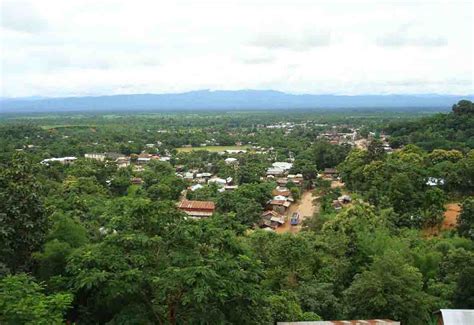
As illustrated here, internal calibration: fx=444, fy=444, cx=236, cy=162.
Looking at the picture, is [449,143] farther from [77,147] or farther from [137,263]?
[77,147]

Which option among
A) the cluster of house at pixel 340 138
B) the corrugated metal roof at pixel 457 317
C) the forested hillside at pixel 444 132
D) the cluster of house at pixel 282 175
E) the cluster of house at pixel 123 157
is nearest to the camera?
the corrugated metal roof at pixel 457 317

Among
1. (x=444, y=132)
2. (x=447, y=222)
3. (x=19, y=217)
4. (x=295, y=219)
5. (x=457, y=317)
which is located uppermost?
(x=19, y=217)

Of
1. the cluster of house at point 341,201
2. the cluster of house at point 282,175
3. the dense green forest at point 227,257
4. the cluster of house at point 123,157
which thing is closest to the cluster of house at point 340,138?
the cluster of house at point 282,175

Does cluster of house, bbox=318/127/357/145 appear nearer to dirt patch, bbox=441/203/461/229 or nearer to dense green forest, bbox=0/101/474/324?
dense green forest, bbox=0/101/474/324

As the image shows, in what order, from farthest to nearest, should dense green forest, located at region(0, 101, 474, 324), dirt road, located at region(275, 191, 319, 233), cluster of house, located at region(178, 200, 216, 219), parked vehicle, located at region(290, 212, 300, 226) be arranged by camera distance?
1. parked vehicle, located at region(290, 212, 300, 226)
2. dirt road, located at region(275, 191, 319, 233)
3. cluster of house, located at region(178, 200, 216, 219)
4. dense green forest, located at region(0, 101, 474, 324)

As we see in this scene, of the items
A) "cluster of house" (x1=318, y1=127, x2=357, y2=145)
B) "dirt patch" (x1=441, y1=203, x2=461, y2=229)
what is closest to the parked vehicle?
"dirt patch" (x1=441, y1=203, x2=461, y2=229)

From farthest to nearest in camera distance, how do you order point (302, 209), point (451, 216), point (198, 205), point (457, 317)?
point (302, 209) < point (198, 205) < point (451, 216) < point (457, 317)

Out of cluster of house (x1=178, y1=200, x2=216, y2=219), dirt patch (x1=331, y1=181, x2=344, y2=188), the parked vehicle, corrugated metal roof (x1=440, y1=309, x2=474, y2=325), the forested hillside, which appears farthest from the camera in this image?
the forested hillside

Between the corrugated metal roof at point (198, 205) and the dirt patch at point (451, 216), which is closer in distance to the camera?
the dirt patch at point (451, 216)

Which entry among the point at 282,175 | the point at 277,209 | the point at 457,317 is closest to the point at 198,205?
the point at 277,209

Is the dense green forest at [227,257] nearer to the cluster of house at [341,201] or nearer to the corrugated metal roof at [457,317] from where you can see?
the cluster of house at [341,201]

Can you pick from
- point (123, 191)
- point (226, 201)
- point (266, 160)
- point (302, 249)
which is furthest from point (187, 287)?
point (266, 160)

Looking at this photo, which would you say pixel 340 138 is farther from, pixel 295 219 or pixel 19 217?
pixel 19 217
